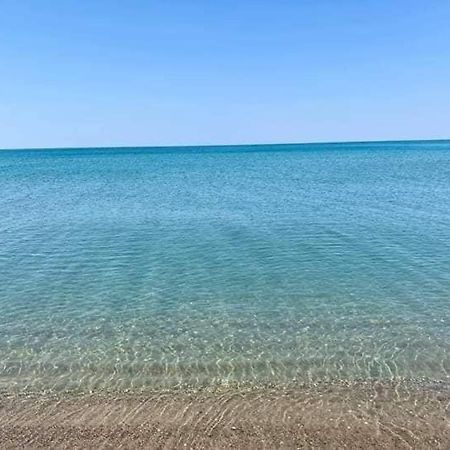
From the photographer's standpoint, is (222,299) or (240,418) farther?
(222,299)

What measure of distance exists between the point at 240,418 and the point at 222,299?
640 centimetres

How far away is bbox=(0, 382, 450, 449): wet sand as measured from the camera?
8.42 m

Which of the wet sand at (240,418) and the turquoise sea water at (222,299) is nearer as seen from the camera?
the wet sand at (240,418)

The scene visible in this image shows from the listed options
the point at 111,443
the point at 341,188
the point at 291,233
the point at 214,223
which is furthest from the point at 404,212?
the point at 111,443

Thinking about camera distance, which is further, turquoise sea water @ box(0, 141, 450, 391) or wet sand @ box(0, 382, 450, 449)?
turquoise sea water @ box(0, 141, 450, 391)

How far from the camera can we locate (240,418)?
29.8 feet

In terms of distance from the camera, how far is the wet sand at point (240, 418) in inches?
332

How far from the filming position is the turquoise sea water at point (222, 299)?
11172mm

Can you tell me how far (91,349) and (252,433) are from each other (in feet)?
17.6

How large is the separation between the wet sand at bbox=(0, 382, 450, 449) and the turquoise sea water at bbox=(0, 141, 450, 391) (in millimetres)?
567

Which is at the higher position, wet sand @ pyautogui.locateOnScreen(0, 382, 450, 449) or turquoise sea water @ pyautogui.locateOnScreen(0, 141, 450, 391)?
wet sand @ pyautogui.locateOnScreen(0, 382, 450, 449)

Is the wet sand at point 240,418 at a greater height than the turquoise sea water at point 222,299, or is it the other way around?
the wet sand at point 240,418

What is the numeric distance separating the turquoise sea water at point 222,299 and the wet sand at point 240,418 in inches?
22.3

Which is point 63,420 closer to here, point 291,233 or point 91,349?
point 91,349
